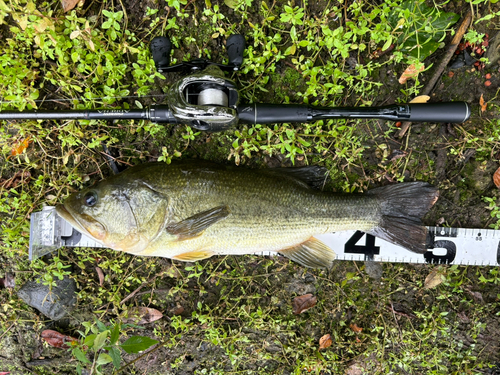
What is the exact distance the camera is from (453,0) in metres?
2.79

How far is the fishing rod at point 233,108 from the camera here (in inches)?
95.7

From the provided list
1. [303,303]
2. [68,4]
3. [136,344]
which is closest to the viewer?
[136,344]

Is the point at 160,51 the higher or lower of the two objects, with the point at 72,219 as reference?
higher

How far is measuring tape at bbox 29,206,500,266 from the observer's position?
2.95 m

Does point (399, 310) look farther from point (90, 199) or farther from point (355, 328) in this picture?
point (90, 199)

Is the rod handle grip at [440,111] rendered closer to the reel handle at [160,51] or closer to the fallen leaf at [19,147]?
the reel handle at [160,51]

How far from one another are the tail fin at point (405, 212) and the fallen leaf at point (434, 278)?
0.45 m

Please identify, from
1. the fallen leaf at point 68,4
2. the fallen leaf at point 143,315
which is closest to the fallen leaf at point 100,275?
the fallen leaf at point 143,315

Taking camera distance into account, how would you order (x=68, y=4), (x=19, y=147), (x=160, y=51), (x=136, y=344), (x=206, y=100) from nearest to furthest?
(x=206, y=100) → (x=136, y=344) → (x=160, y=51) → (x=68, y=4) → (x=19, y=147)

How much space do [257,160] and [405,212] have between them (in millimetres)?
1444

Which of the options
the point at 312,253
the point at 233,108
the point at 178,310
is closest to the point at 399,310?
the point at 312,253

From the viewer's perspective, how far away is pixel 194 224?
2404 millimetres

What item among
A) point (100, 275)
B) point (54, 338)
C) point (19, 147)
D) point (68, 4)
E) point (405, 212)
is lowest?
point (54, 338)

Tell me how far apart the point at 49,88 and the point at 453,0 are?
152 inches
